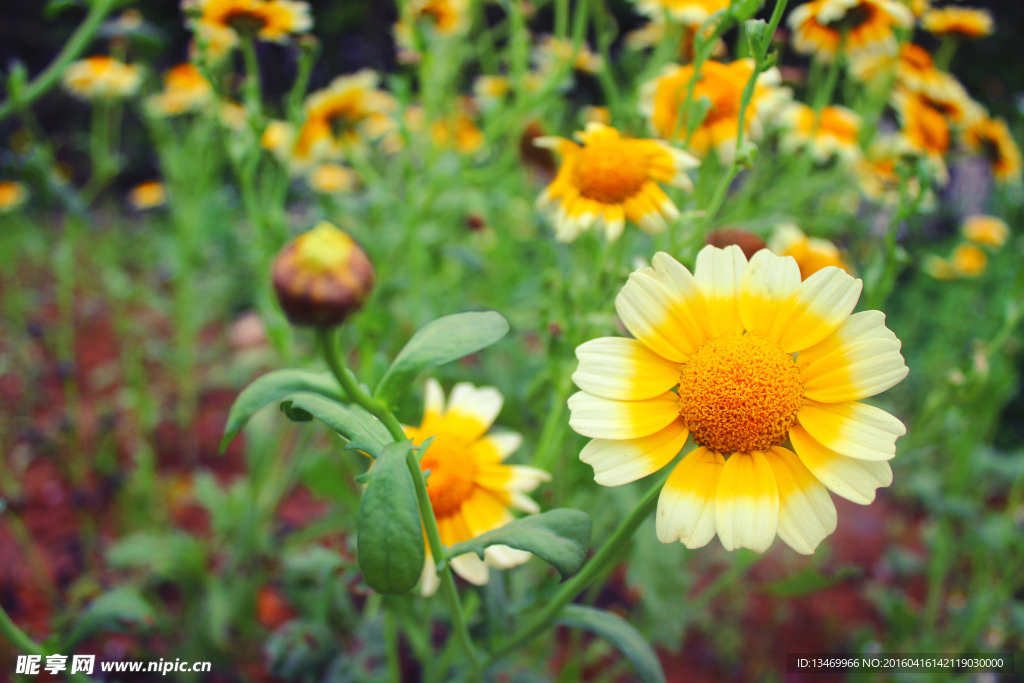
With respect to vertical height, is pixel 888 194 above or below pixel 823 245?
below

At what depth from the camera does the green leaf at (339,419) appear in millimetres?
599

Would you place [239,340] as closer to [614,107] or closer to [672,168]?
[614,107]

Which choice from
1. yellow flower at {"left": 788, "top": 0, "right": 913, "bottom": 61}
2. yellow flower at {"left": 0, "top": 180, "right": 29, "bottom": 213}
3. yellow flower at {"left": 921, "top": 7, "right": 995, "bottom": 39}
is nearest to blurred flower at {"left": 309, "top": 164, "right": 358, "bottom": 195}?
yellow flower at {"left": 0, "top": 180, "right": 29, "bottom": 213}

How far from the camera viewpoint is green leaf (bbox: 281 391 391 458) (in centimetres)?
60

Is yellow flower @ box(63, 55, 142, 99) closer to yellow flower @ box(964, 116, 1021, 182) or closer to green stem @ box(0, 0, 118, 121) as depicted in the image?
green stem @ box(0, 0, 118, 121)

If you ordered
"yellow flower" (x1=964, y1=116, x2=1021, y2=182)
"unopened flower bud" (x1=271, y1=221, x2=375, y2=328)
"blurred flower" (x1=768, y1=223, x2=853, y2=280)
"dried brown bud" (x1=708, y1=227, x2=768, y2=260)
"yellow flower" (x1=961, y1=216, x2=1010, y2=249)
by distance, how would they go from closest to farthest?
"unopened flower bud" (x1=271, y1=221, x2=375, y2=328), "dried brown bud" (x1=708, y1=227, x2=768, y2=260), "blurred flower" (x1=768, y1=223, x2=853, y2=280), "yellow flower" (x1=964, y1=116, x2=1021, y2=182), "yellow flower" (x1=961, y1=216, x2=1010, y2=249)

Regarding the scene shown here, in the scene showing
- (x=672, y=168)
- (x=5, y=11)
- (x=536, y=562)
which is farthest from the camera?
(x=5, y=11)

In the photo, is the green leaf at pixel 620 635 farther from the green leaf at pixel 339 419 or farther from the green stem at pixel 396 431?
the green leaf at pixel 339 419

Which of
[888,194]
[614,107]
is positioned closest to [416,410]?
[614,107]

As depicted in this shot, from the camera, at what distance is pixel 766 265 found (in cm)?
67

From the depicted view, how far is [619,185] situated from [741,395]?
18.5 inches

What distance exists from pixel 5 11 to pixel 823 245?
26.3ft

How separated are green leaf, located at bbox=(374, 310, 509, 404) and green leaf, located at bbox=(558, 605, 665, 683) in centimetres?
45

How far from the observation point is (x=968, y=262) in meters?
2.36
